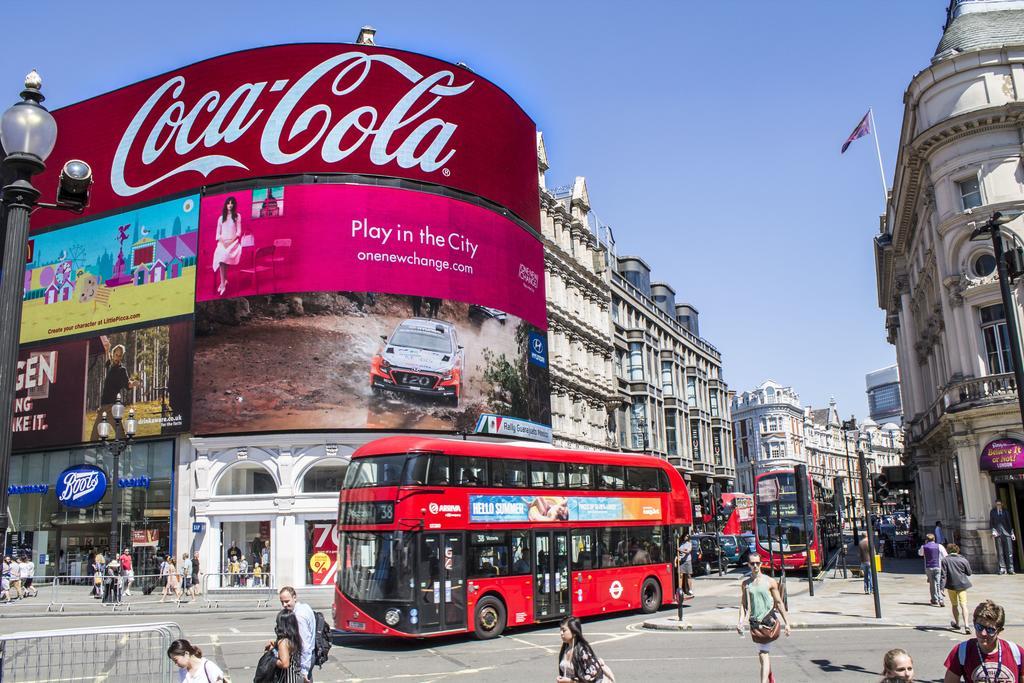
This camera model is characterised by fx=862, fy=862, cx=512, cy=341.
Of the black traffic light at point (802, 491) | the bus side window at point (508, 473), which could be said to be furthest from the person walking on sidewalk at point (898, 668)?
the black traffic light at point (802, 491)

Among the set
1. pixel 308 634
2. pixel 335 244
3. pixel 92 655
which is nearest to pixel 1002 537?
pixel 308 634

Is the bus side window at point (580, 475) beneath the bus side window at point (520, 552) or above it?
above

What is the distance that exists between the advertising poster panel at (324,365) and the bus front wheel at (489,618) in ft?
61.2

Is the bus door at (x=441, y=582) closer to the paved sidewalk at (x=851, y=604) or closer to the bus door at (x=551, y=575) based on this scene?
the bus door at (x=551, y=575)

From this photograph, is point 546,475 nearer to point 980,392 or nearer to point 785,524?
point 980,392

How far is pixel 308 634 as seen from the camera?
1084cm

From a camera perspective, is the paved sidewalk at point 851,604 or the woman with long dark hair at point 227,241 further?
the woman with long dark hair at point 227,241

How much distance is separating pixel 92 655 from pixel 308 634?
2449 mm

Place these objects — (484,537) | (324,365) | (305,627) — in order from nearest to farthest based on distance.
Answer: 1. (305,627)
2. (484,537)
3. (324,365)

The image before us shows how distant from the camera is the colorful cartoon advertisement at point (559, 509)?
1983cm

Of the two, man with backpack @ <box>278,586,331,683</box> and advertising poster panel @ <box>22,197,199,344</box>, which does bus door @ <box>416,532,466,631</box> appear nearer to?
man with backpack @ <box>278,586,331,683</box>

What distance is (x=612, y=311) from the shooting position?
63.1m

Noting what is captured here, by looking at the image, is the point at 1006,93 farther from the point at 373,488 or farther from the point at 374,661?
the point at 374,661

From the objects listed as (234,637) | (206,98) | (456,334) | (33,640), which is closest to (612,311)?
(456,334)
